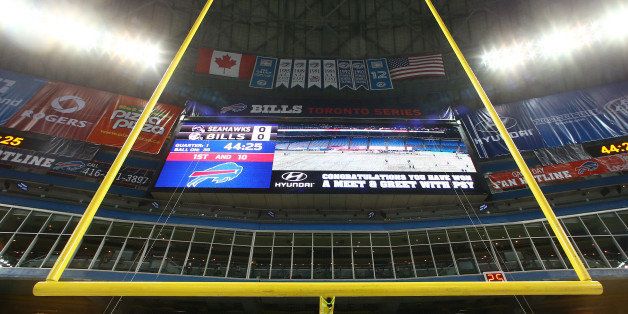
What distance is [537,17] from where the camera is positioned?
90.1 ft

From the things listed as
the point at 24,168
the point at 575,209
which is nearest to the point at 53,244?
the point at 24,168

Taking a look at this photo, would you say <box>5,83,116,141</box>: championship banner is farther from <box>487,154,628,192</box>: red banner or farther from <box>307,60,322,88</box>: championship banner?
<box>487,154,628,192</box>: red banner

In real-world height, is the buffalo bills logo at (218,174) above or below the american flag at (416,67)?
below

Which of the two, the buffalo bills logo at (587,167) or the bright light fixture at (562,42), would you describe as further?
the bright light fixture at (562,42)

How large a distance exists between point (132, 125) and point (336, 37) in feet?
63.1

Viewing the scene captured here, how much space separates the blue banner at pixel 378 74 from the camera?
90.3 feet

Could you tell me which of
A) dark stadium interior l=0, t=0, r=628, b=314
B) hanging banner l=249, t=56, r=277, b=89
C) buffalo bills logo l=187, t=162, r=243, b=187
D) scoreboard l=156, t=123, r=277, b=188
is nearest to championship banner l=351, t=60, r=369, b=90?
dark stadium interior l=0, t=0, r=628, b=314

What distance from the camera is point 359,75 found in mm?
28203

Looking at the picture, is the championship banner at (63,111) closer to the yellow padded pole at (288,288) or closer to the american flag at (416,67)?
the american flag at (416,67)

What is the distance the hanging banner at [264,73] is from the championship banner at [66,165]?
10.6 meters

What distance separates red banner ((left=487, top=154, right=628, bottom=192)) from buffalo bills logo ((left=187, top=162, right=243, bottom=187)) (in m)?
16.2

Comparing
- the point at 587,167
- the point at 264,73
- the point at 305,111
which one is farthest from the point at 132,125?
the point at 587,167

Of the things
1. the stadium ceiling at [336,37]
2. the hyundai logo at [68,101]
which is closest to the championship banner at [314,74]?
the stadium ceiling at [336,37]

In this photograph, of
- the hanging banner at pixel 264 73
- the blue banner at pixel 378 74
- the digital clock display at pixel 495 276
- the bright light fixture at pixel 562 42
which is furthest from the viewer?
the blue banner at pixel 378 74
